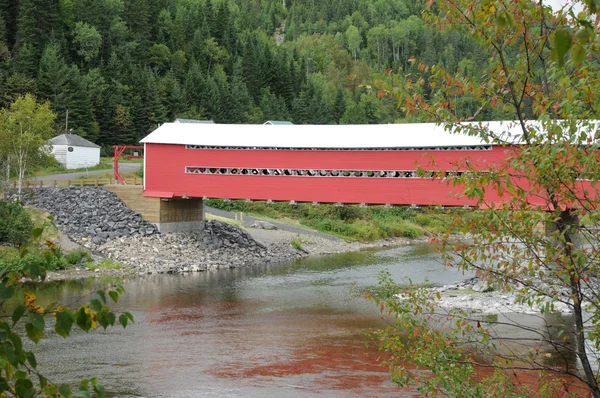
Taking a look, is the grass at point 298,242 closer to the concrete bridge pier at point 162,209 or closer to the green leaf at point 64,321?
the concrete bridge pier at point 162,209

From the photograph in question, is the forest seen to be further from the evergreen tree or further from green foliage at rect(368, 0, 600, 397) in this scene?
green foliage at rect(368, 0, 600, 397)

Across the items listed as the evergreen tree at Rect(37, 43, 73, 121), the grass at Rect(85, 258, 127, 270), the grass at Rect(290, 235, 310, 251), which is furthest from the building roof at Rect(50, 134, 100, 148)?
the grass at Rect(85, 258, 127, 270)

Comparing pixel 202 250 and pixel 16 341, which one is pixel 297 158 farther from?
pixel 16 341

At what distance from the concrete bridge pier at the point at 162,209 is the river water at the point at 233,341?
171 inches

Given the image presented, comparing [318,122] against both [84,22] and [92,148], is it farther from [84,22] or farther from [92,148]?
[92,148]

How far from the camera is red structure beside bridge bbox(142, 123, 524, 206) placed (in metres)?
21.9

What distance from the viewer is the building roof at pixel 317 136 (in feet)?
71.0

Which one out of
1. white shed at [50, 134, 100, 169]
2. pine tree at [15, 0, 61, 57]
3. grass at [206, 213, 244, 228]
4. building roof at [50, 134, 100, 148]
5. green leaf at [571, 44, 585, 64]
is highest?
pine tree at [15, 0, 61, 57]

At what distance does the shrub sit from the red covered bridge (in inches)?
193

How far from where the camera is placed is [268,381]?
12141 mm

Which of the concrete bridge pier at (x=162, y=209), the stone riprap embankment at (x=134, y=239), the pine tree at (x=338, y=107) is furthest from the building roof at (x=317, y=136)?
the pine tree at (x=338, y=107)

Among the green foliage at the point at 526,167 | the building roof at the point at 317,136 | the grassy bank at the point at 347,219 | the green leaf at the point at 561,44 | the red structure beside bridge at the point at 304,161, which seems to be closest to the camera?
the green leaf at the point at 561,44

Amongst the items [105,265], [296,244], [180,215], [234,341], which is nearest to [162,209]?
[180,215]

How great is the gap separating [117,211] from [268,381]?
57.9ft
